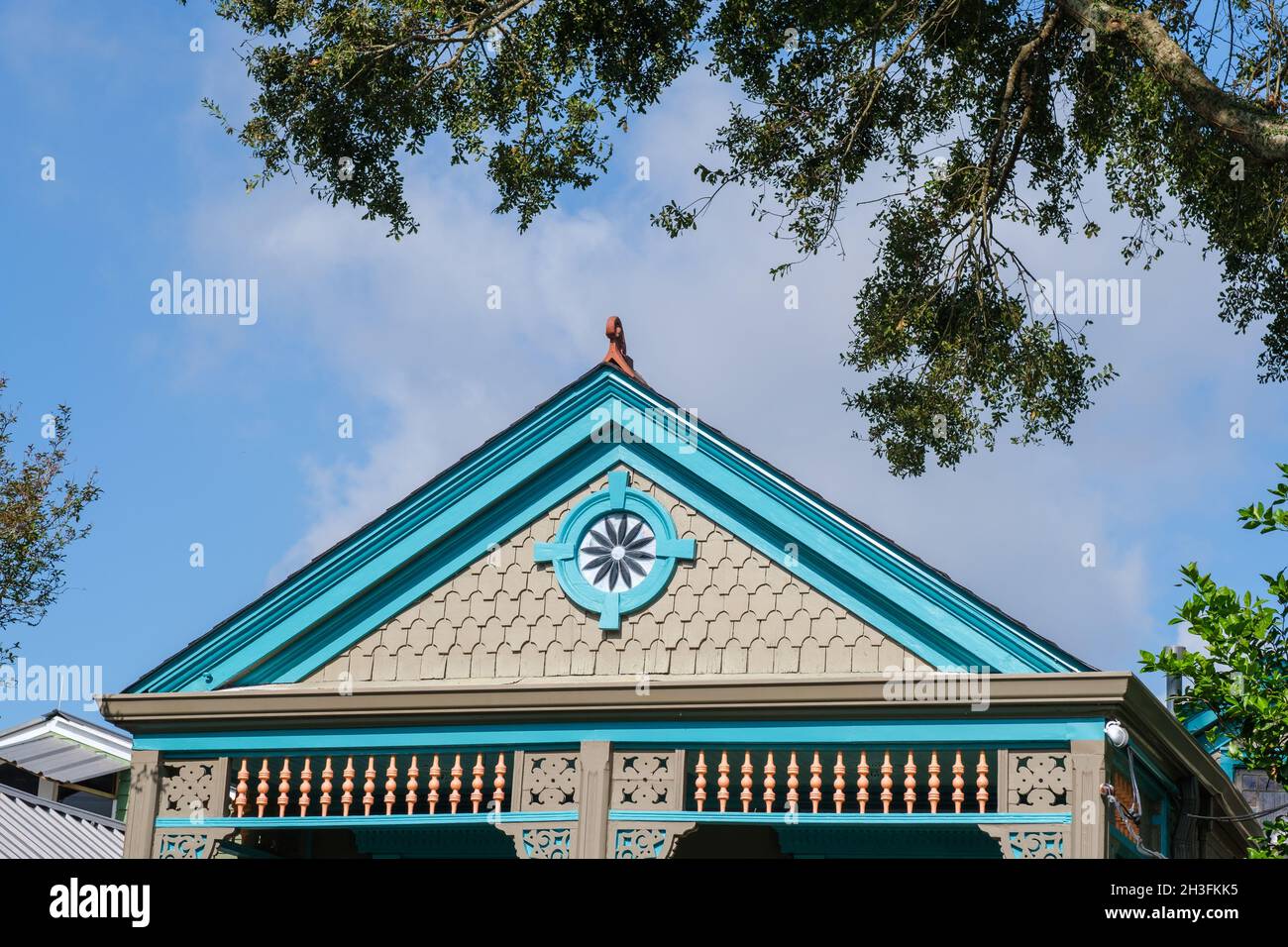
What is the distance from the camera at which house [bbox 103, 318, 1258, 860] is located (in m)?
11.7

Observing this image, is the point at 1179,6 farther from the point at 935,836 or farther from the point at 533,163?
the point at 935,836

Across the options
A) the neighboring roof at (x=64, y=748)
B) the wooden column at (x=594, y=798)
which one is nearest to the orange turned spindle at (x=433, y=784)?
the wooden column at (x=594, y=798)

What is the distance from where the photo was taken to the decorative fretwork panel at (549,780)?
40.1 ft

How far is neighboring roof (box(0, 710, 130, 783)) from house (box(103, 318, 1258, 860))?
11.9 metres

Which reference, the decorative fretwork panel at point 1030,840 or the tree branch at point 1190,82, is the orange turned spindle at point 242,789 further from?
the tree branch at point 1190,82

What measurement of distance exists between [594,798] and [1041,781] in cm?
321

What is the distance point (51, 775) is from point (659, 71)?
1431cm

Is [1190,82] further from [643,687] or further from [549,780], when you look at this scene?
[549,780]

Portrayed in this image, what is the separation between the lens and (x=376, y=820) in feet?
41.2

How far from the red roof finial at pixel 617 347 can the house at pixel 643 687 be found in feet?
0.09

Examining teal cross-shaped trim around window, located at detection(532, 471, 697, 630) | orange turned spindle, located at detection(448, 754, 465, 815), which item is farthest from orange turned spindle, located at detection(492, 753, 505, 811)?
teal cross-shaped trim around window, located at detection(532, 471, 697, 630)

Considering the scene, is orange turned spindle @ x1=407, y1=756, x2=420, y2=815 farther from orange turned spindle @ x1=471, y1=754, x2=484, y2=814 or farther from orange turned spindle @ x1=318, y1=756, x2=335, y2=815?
orange turned spindle @ x1=318, y1=756, x2=335, y2=815
